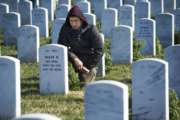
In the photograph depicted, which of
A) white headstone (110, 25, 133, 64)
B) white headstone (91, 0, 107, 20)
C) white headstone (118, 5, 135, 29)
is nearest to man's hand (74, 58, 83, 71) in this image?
white headstone (110, 25, 133, 64)

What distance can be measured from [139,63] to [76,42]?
105 inches

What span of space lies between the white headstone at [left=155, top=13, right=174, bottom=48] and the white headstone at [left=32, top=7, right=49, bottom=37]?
309 centimetres

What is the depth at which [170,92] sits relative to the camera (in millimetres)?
9148

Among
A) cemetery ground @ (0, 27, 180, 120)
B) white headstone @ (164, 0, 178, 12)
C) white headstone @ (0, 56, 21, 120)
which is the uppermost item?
white headstone @ (164, 0, 178, 12)

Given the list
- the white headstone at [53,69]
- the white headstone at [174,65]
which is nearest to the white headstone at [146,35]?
the white headstone at [174,65]

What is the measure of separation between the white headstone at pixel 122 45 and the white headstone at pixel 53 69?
8.91 ft

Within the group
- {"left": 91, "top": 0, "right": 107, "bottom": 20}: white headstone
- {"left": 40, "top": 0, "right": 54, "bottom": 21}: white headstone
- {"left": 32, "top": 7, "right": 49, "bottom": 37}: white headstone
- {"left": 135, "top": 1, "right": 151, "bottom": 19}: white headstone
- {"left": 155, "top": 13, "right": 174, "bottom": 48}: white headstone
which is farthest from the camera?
{"left": 91, "top": 0, "right": 107, "bottom": 20}: white headstone

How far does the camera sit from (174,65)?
998 centimetres

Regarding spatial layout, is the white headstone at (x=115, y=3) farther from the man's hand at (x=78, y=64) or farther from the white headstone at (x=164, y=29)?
the man's hand at (x=78, y=64)

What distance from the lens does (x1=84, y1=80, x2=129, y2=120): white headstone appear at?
728 cm

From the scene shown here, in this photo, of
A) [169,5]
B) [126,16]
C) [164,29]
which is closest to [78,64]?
[164,29]

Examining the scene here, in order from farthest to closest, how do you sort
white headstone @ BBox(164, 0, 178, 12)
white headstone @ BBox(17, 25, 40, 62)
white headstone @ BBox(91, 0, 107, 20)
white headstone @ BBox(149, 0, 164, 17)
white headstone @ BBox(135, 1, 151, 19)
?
white headstone @ BBox(164, 0, 178, 12)
white headstone @ BBox(149, 0, 164, 17)
white headstone @ BBox(91, 0, 107, 20)
white headstone @ BBox(135, 1, 151, 19)
white headstone @ BBox(17, 25, 40, 62)

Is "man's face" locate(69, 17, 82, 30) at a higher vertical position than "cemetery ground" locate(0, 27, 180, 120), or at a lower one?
higher

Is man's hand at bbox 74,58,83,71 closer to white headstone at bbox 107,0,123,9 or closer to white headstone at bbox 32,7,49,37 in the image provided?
white headstone at bbox 32,7,49,37
